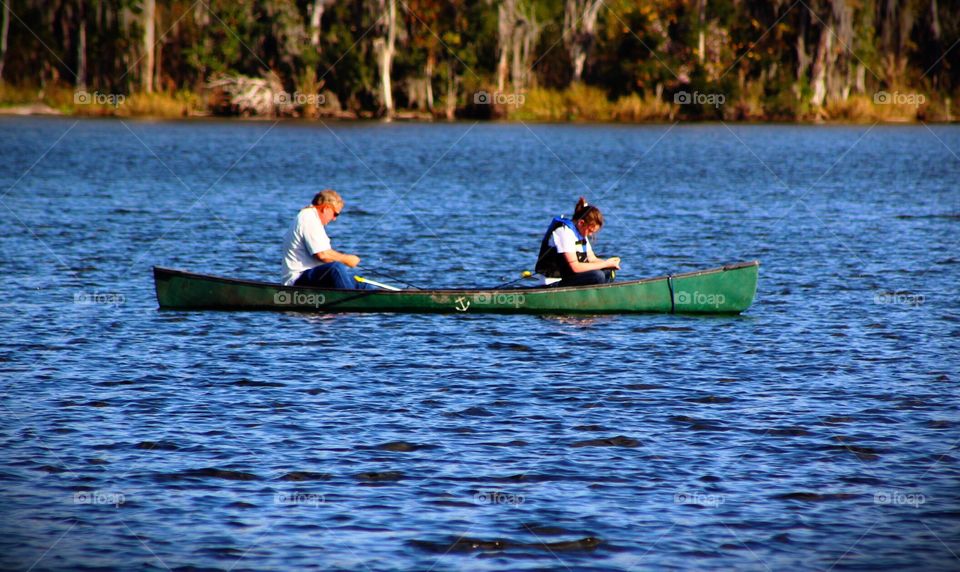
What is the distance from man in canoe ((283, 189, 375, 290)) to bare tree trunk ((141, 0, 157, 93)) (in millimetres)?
58998

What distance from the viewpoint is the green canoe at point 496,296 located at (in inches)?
663

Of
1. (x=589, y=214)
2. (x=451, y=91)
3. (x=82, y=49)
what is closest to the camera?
(x=589, y=214)

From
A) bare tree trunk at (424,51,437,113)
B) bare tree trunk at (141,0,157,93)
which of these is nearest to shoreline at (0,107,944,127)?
bare tree trunk at (424,51,437,113)

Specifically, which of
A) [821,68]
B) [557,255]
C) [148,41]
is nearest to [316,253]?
[557,255]

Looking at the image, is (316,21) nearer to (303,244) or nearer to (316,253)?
(303,244)

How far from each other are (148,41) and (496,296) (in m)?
60.6

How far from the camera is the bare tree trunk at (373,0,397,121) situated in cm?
6962

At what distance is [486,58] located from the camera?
79500 millimetres

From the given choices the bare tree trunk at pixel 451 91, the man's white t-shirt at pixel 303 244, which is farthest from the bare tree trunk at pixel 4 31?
the man's white t-shirt at pixel 303 244

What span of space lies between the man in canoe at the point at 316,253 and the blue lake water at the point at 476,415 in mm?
559

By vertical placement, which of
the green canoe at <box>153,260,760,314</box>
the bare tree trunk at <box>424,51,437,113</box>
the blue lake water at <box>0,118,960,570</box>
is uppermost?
the bare tree trunk at <box>424,51,437,113</box>

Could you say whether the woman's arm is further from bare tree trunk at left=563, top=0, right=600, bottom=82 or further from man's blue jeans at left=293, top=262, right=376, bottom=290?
bare tree trunk at left=563, top=0, right=600, bottom=82

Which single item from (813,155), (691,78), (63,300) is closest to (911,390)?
(63,300)

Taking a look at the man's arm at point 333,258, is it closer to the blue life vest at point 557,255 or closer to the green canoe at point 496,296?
the green canoe at point 496,296
